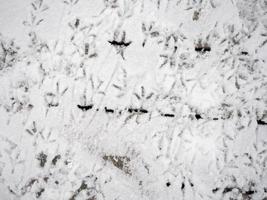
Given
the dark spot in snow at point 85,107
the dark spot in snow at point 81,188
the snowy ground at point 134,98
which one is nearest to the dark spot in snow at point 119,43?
the snowy ground at point 134,98

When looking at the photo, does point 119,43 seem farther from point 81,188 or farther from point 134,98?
point 81,188

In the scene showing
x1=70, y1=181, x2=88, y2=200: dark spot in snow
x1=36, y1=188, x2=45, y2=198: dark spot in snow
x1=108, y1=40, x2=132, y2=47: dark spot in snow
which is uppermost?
x1=108, y1=40, x2=132, y2=47: dark spot in snow

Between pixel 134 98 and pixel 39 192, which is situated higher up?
pixel 134 98

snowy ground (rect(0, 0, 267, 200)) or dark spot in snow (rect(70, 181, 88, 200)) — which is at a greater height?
snowy ground (rect(0, 0, 267, 200))

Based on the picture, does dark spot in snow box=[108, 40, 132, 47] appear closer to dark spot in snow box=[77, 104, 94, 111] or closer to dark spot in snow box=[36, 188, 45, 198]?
dark spot in snow box=[77, 104, 94, 111]

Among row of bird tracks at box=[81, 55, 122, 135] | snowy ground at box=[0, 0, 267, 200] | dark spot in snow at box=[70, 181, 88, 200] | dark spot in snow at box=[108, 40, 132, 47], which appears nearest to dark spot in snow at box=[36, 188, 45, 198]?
snowy ground at box=[0, 0, 267, 200]

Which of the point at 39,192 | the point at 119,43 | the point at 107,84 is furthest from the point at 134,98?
the point at 39,192

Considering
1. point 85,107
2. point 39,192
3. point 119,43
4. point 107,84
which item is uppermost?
point 119,43

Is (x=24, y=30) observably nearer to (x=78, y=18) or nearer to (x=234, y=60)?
(x=78, y=18)
